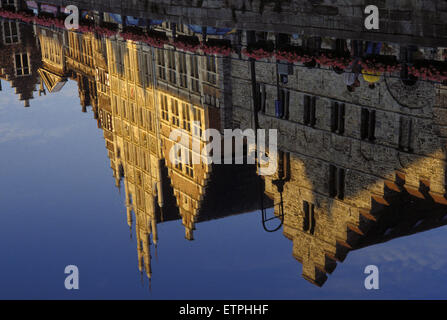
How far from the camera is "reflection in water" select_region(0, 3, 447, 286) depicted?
2317 centimetres

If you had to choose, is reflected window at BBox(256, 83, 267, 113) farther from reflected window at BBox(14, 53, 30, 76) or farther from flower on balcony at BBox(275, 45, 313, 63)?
reflected window at BBox(14, 53, 30, 76)

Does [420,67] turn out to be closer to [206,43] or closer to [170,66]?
[206,43]

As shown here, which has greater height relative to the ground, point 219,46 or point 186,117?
point 219,46

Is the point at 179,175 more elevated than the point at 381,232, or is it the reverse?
the point at 381,232

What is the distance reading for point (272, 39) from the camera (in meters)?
37.7

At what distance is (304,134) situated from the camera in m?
29.6

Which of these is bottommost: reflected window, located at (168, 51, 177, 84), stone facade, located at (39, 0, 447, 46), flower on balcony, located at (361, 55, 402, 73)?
reflected window, located at (168, 51, 177, 84)

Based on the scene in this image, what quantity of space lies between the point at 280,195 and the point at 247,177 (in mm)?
2082

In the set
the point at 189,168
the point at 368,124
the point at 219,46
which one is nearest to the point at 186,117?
the point at 219,46

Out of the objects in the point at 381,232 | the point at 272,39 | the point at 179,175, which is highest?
the point at 272,39

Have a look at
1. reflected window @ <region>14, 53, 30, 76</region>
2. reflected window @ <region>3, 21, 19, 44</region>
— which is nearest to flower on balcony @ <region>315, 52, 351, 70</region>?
reflected window @ <region>14, 53, 30, 76</region>

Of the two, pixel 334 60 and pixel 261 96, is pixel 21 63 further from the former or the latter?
pixel 334 60

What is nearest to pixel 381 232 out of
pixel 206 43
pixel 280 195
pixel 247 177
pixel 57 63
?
pixel 280 195

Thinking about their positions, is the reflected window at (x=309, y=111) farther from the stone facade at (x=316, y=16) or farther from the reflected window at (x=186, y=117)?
the reflected window at (x=186, y=117)
